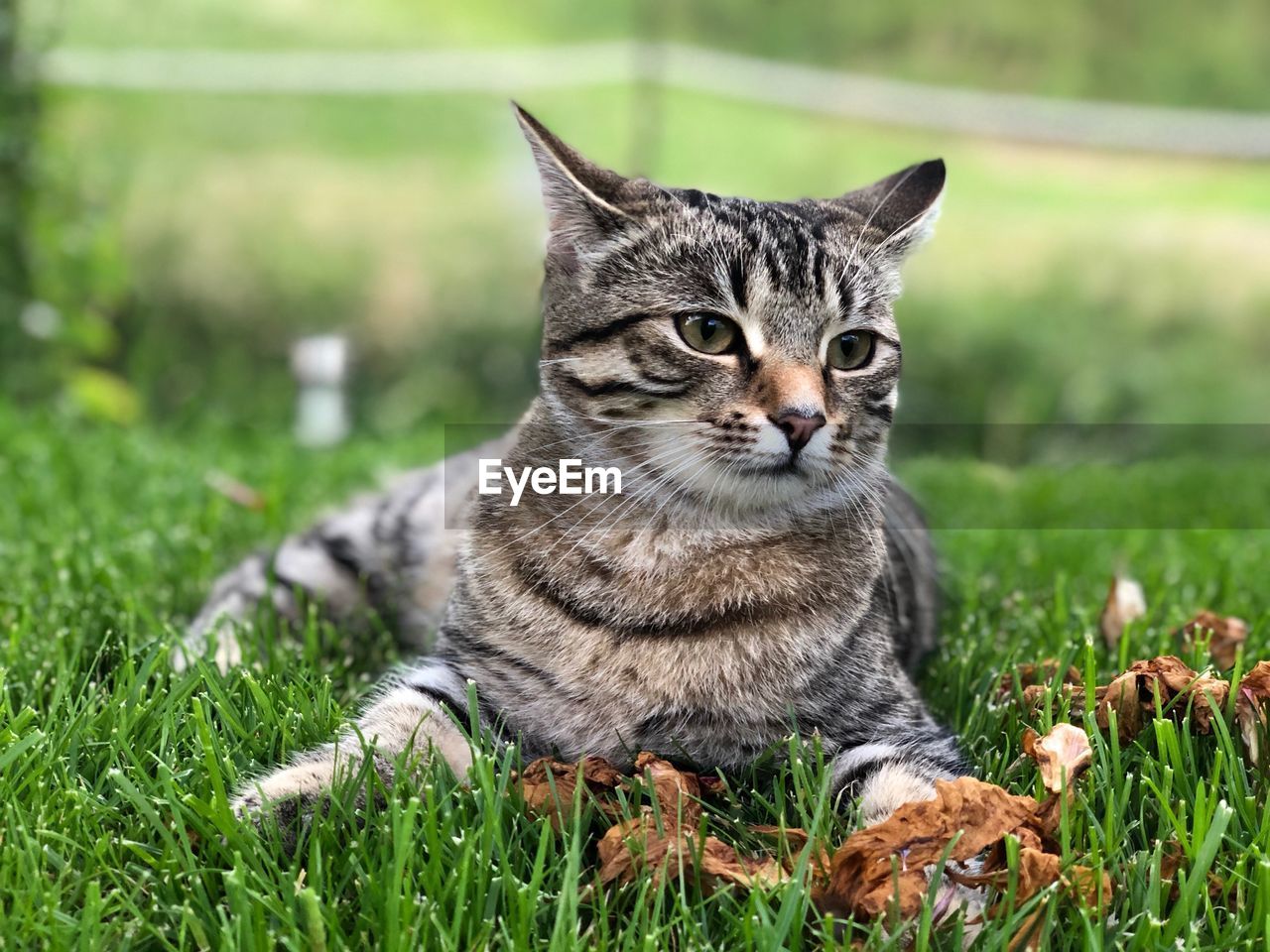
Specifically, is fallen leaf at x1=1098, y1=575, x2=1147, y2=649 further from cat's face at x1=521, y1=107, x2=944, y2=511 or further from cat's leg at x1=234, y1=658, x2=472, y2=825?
cat's leg at x1=234, y1=658, x2=472, y2=825

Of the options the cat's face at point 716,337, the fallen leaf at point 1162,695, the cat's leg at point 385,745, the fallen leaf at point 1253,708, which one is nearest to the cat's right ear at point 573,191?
the cat's face at point 716,337

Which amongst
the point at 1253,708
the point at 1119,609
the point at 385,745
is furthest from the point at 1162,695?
the point at 385,745

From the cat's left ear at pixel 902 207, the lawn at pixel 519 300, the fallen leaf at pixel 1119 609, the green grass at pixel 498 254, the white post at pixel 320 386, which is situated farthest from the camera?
the green grass at pixel 498 254

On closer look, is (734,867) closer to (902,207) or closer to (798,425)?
(798,425)

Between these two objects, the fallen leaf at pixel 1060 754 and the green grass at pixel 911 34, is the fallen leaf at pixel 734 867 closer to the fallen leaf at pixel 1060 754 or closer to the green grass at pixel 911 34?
the fallen leaf at pixel 1060 754

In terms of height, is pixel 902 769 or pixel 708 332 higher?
pixel 708 332

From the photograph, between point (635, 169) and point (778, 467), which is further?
point (635, 169)

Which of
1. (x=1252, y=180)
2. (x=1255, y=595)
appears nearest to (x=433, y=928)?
(x=1255, y=595)
